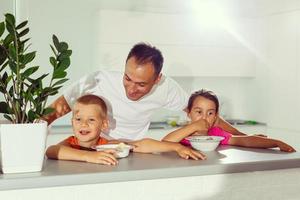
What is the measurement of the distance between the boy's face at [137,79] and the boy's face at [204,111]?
0.23 metres

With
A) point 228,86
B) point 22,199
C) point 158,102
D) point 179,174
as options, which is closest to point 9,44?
point 22,199

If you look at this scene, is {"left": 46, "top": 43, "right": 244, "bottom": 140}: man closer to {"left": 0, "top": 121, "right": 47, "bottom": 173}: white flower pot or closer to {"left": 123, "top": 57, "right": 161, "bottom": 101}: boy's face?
{"left": 123, "top": 57, "right": 161, "bottom": 101}: boy's face

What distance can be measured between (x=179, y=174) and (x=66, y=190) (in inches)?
11.7

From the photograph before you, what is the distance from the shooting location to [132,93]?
1899 millimetres

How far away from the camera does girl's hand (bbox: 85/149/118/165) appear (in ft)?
3.90

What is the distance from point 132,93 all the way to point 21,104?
2.81ft

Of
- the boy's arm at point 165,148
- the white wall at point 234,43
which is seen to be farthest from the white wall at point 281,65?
the boy's arm at point 165,148

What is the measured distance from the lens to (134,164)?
47.5 inches

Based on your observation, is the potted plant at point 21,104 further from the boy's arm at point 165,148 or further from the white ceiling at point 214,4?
the white ceiling at point 214,4

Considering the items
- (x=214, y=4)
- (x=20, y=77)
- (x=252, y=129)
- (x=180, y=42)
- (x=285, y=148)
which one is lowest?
(x=252, y=129)

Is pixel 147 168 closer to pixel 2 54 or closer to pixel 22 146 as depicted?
pixel 22 146

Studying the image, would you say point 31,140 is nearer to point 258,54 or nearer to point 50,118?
point 50,118

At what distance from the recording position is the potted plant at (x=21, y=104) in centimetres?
103

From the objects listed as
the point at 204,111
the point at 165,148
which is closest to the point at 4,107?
the point at 165,148
